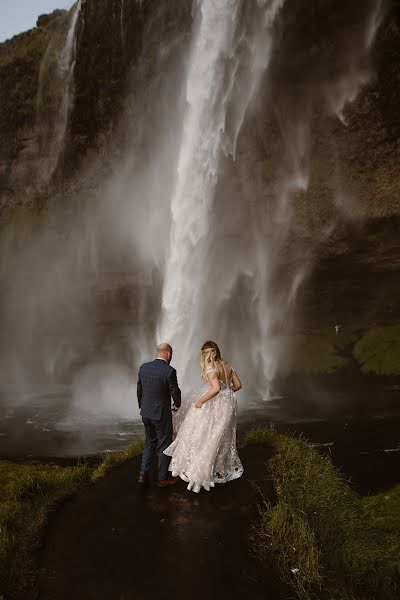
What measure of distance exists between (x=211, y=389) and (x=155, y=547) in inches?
82.4

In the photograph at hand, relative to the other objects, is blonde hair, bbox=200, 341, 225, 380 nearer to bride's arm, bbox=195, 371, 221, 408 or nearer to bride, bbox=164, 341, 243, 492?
bride, bbox=164, 341, 243, 492

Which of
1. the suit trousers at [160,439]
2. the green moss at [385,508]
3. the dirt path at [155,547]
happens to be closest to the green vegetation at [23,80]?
the suit trousers at [160,439]

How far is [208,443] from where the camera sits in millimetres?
6125

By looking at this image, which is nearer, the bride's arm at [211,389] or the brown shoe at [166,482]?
the bride's arm at [211,389]

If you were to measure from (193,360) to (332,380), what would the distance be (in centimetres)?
800

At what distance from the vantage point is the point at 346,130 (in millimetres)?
20938

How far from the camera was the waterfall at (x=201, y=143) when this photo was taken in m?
21.1

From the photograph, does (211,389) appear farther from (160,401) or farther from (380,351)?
(380,351)

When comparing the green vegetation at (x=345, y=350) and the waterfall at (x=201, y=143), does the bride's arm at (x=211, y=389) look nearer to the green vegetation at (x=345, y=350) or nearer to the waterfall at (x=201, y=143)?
the waterfall at (x=201, y=143)

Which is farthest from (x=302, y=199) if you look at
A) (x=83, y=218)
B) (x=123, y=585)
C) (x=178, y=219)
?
(x=123, y=585)

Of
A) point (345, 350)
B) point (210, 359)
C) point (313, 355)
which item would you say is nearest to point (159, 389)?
point (210, 359)

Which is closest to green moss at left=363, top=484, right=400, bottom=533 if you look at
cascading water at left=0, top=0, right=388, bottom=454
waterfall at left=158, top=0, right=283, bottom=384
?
cascading water at left=0, top=0, right=388, bottom=454

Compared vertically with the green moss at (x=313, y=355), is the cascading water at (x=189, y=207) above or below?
above

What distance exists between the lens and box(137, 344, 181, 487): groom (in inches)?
240
